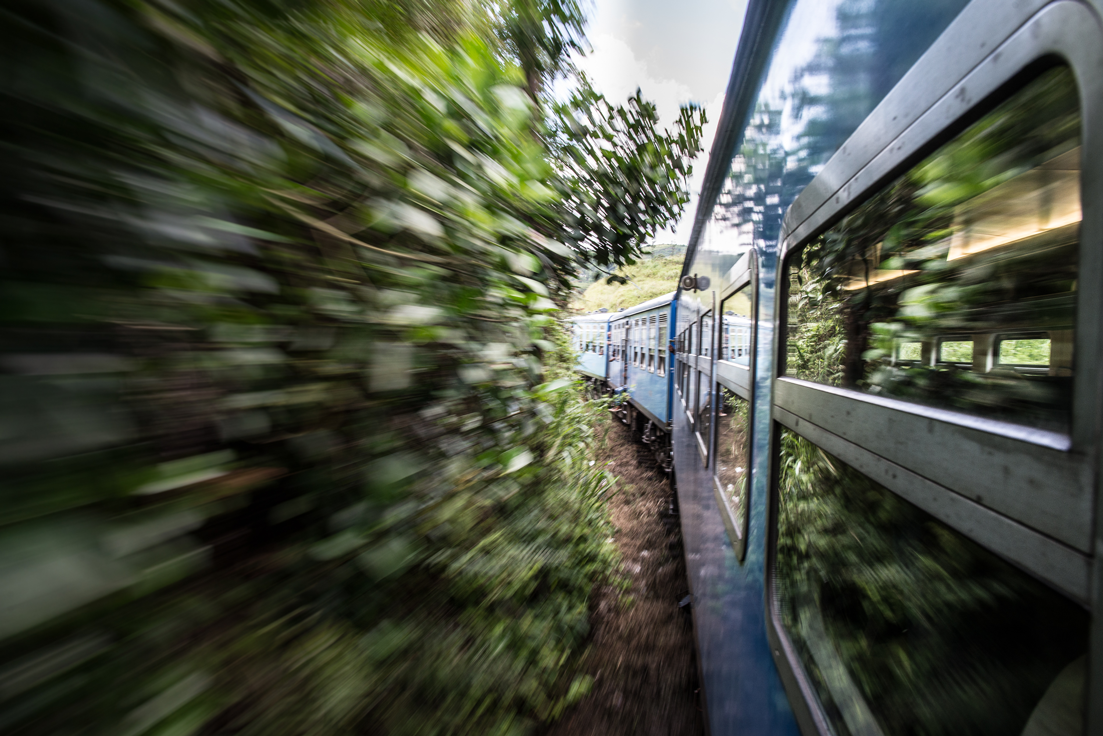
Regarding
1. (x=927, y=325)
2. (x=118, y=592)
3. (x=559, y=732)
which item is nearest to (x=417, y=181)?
(x=118, y=592)

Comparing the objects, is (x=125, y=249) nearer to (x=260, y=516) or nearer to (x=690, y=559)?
(x=260, y=516)

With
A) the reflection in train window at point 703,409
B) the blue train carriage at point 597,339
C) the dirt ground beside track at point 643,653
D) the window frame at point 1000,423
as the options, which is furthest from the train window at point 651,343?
the window frame at point 1000,423

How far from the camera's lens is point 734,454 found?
2.28 metres

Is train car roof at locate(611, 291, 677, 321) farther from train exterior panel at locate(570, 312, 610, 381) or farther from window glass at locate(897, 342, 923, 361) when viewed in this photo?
window glass at locate(897, 342, 923, 361)

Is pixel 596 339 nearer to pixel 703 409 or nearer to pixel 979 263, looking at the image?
pixel 703 409

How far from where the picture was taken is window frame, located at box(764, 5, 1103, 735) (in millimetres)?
371

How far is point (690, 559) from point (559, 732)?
181cm

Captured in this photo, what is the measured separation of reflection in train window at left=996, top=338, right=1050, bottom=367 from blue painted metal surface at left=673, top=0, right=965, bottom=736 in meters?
0.49

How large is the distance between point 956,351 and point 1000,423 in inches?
5.7

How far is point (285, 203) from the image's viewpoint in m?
0.76

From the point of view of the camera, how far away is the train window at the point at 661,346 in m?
7.95

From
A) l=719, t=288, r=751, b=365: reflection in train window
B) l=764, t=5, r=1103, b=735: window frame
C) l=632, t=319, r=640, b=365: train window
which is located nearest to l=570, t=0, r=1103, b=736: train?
l=764, t=5, r=1103, b=735: window frame

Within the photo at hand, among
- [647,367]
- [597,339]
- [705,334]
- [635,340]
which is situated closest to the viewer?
[705,334]

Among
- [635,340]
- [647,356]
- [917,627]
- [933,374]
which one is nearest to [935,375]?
[933,374]
